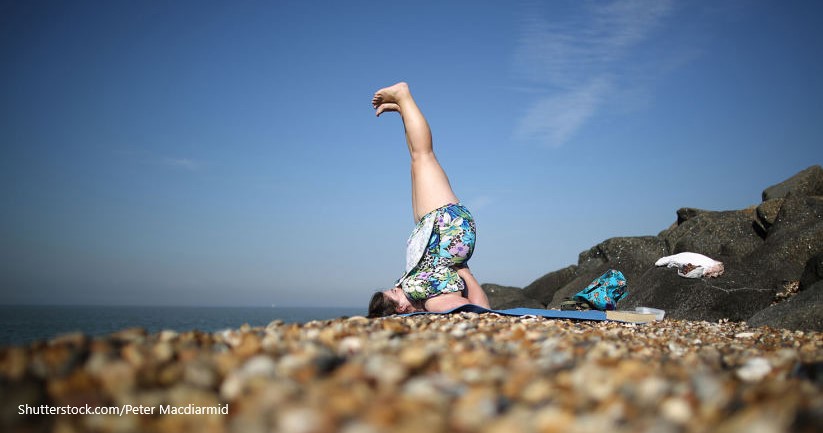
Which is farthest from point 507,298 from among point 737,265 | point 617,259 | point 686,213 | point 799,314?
point 799,314

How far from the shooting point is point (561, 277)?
16.9 meters

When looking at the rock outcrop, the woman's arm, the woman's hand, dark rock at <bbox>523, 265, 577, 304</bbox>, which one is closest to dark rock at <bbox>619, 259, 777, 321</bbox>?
the rock outcrop

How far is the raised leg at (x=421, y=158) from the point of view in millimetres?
6168

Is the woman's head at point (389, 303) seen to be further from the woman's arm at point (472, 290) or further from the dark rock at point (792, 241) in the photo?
the dark rock at point (792, 241)

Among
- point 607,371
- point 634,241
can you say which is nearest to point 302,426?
point 607,371

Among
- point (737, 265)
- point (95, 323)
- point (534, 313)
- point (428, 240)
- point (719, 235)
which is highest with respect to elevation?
point (719, 235)

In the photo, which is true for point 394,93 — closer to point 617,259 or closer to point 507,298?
point 617,259

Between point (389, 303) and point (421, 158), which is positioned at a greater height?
point (421, 158)

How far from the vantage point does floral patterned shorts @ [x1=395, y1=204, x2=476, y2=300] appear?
5.82m

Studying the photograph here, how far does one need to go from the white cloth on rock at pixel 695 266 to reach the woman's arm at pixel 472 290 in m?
5.24

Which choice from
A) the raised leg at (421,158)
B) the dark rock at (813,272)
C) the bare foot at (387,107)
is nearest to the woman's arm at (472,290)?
the raised leg at (421,158)

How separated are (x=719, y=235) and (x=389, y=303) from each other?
1114 cm

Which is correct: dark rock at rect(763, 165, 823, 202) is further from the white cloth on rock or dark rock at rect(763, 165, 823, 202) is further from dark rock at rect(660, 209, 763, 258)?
the white cloth on rock

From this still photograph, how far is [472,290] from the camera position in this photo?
607cm
